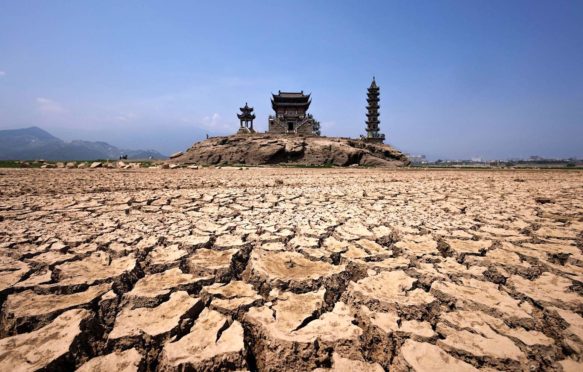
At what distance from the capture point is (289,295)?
61.0 inches

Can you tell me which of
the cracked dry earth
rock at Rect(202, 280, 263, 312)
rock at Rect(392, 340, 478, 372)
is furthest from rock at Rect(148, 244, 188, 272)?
rock at Rect(392, 340, 478, 372)

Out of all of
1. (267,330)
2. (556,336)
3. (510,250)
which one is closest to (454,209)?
(510,250)

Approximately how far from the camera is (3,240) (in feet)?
7.41

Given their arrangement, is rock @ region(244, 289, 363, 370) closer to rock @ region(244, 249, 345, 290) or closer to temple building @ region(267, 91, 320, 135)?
rock @ region(244, 249, 345, 290)

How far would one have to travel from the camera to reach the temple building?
32531 millimetres

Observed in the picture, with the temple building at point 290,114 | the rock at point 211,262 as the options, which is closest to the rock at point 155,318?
the rock at point 211,262

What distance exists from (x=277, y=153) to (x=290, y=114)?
559 inches

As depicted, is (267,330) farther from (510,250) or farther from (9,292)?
(510,250)

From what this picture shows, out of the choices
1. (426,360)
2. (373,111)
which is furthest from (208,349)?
(373,111)

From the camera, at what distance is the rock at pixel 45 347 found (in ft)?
3.36

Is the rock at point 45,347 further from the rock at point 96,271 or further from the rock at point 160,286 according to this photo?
the rock at point 96,271

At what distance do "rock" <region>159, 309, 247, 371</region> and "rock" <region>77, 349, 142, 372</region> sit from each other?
0.10 meters

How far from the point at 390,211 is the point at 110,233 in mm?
3234

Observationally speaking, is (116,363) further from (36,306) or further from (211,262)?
(211,262)
